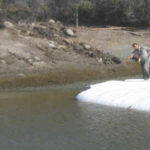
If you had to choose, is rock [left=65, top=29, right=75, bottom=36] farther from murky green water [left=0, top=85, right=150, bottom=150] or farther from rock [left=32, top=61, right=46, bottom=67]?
murky green water [left=0, top=85, right=150, bottom=150]

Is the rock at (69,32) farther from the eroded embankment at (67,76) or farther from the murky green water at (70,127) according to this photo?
the murky green water at (70,127)

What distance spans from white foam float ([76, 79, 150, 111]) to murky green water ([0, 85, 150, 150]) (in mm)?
386

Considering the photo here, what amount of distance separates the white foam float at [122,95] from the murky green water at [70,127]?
1.27 feet

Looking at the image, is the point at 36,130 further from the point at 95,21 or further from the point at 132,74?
the point at 95,21

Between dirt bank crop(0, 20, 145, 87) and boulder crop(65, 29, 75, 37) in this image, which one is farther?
boulder crop(65, 29, 75, 37)

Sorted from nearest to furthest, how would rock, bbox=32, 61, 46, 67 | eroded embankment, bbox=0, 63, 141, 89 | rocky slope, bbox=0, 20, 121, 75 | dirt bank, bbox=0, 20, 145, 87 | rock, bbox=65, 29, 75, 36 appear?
eroded embankment, bbox=0, 63, 141, 89 < dirt bank, bbox=0, 20, 145, 87 < rock, bbox=32, 61, 46, 67 < rocky slope, bbox=0, 20, 121, 75 < rock, bbox=65, 29, 75, 36

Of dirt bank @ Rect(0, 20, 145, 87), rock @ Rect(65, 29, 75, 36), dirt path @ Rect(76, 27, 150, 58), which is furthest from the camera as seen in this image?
rock @ Rect(65, 29, 75, 36)

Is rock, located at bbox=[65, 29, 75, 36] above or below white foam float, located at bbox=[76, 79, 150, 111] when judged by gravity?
above

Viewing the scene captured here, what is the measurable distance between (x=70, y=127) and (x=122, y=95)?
366 cm

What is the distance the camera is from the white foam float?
13.8m

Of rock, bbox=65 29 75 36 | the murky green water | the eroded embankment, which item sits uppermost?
rock, bbox=65 29 75 36

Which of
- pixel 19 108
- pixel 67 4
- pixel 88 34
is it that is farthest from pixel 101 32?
pixel 19 108

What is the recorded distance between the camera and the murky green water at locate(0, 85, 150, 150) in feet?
33.4

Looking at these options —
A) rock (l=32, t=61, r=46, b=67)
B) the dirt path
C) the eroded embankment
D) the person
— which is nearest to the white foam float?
the person
